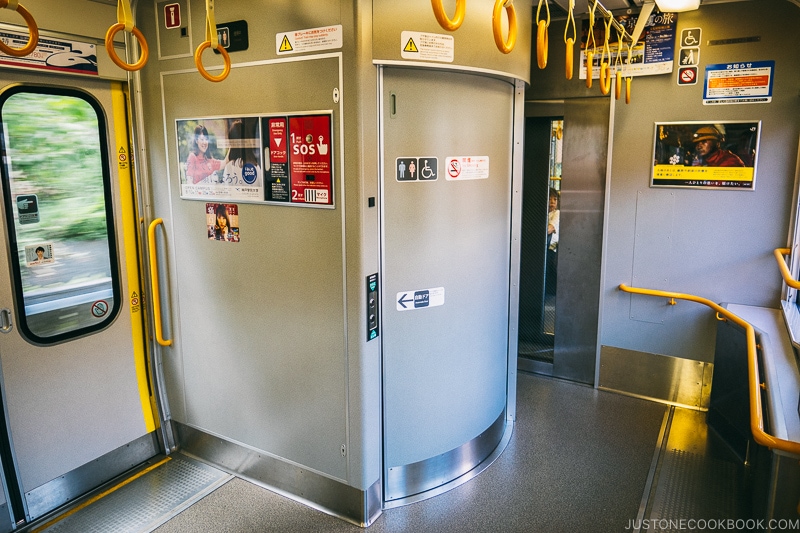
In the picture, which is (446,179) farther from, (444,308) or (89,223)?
(89,223)

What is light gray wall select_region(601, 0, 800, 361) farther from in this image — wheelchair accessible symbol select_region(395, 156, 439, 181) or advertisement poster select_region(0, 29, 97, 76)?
advertisement poster select_region(0, 29, 97, 76)

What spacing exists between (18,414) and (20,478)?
380 millimetres

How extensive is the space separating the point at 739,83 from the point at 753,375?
2.47 metres

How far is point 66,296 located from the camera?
11.7 feet

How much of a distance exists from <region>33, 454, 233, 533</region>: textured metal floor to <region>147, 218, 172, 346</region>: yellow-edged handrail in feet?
2.92

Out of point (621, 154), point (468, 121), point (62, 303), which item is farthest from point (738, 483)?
point (62, 303)

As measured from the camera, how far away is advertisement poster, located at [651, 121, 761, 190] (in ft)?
14.5

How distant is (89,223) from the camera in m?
3.67

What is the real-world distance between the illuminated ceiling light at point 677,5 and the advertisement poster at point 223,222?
322 cm

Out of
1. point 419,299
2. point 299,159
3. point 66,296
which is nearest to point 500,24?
point 299,159

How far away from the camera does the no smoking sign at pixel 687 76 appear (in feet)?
14.8

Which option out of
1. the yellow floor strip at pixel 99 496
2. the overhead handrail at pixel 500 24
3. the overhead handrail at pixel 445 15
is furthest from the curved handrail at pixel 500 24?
the yellow floor strip at pixel 99 496

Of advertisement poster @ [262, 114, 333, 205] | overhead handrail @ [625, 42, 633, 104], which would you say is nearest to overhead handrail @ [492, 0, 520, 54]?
advertisement poster @ [262, 114, 333, 205]

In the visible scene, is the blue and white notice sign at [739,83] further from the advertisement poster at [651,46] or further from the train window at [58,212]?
the train window at [58,212]
